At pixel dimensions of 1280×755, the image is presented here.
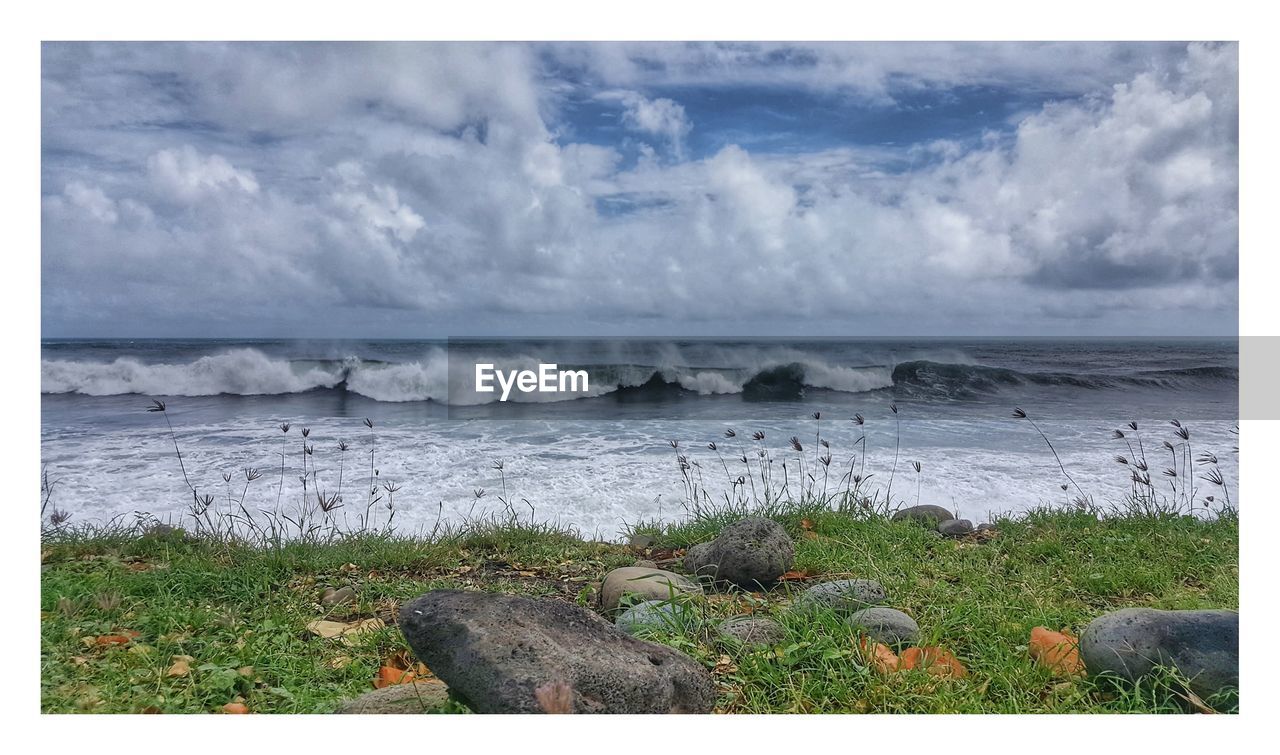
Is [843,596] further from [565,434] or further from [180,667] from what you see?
[565,434]

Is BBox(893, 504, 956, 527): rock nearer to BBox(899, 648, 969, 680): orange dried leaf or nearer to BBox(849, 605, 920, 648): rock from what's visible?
BBox(849, 605, 920, 648): rock

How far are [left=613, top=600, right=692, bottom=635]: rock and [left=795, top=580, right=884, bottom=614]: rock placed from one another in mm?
462

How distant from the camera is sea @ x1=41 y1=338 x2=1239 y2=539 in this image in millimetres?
5035

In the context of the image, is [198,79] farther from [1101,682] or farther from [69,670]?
[1101,682]

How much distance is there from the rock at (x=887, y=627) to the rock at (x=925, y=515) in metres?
2.04

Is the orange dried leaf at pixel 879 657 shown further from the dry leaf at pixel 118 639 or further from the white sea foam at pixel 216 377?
the white sea foam at pixel 216 377

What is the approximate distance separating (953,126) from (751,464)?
2550mm

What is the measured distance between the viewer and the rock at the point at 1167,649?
8.77ft

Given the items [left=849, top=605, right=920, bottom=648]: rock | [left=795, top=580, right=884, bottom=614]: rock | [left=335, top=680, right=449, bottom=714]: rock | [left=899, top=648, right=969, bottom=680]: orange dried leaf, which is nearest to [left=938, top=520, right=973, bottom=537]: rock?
[left=795, top=580, right=884, bottom=614]: rock

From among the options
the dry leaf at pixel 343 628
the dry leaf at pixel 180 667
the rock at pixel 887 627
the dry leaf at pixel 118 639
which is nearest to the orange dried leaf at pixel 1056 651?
the rock at pixel 887 627

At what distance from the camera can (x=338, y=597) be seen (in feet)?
11.9

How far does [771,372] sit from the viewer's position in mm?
9344

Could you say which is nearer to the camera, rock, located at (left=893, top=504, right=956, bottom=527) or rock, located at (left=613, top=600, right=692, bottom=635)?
rock, located at (left=613, top=600, right=692, bottom=635)

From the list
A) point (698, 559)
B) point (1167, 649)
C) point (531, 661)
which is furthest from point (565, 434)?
point (1167, 649)
